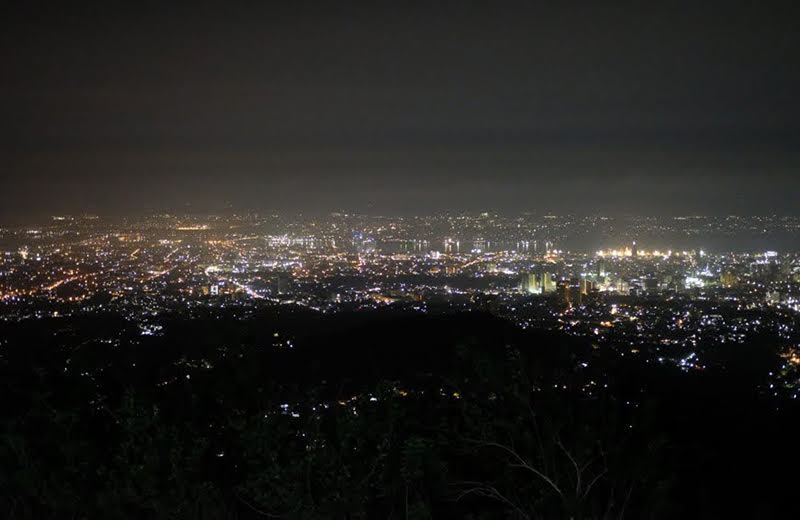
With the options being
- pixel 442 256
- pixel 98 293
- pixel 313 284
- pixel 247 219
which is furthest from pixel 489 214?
pixel 98 293

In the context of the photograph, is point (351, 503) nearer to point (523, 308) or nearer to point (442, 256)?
point (523, 308)

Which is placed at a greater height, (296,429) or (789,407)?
(296,429)

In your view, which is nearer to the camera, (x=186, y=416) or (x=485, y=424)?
(x=485, y=424)

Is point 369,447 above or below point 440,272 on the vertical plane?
above

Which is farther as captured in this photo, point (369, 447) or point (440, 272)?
point (440, 272)

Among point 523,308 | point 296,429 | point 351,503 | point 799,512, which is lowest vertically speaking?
point 523,308

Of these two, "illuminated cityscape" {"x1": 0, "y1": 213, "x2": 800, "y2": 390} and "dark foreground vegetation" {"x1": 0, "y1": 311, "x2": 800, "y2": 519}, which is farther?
"illuminated cityscape" {"x1": 0, "y1": 213, "x2": 800, "y2": 390}

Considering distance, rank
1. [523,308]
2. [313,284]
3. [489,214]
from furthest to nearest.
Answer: [489,214] → [313,284] → [523,308]

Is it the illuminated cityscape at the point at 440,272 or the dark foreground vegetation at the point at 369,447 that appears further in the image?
the illuminated cityscape at the point at 440,272
